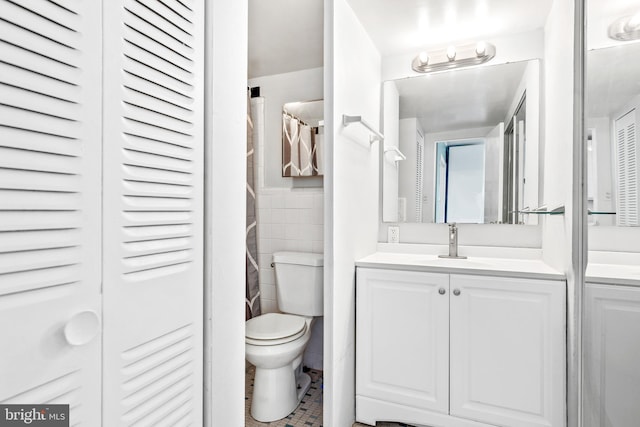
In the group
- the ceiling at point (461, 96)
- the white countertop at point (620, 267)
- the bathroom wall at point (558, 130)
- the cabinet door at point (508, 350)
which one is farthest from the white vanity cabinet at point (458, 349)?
the ceiling at point (461, 96)

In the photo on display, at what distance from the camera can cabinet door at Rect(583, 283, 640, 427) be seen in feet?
2.39

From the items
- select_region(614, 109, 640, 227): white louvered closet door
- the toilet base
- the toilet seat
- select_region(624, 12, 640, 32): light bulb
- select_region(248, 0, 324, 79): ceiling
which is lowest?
the toilet base

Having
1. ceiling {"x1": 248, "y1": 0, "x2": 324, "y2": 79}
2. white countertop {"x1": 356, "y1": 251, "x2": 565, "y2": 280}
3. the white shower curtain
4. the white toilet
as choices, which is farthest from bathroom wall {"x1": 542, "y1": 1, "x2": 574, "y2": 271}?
the white shower curtain

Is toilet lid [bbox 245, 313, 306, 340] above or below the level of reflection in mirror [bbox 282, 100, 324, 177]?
below

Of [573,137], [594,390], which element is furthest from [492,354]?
[573,137]

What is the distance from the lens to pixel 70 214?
587mm

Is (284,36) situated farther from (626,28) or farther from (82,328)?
(82,328)

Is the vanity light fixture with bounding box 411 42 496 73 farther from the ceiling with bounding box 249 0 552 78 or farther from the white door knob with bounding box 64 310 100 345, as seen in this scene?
the white door knob with bounding box 64 310 100 345

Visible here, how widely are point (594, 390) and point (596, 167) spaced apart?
0.66 meters

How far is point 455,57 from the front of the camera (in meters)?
2.24

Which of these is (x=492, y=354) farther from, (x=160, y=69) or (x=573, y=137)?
(x=160, y=69)

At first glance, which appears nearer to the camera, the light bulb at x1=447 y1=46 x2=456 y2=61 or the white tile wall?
the light bulb at x1=447 y1=46 x2=456 y2=61

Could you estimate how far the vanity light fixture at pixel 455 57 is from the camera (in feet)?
7.18

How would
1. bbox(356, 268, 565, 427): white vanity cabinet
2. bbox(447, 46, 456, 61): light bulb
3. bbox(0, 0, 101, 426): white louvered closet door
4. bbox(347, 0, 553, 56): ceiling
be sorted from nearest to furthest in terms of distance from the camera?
bbox(0, 0, 101, 426): white louvered closet door → bbox(356, 268, 565, 427): white vanity cabinet → bbox(347, 0, 553, 56): ceiling → bbox(447, 46, 456, 61): light bulb
